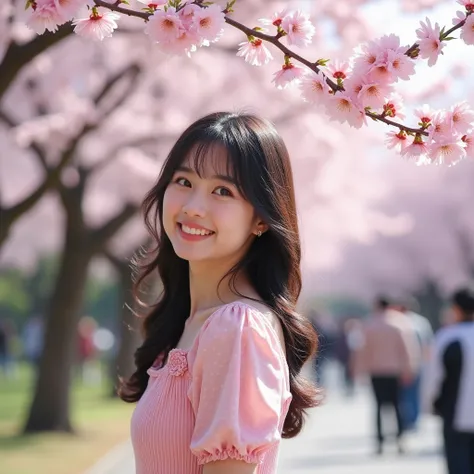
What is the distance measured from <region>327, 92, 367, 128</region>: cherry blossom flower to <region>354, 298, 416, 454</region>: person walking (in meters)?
9.86

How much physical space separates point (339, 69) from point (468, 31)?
41 cm

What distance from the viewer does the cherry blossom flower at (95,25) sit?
3588 mm

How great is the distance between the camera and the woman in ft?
9.16

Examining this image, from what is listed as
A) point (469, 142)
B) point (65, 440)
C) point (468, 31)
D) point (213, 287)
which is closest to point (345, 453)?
point (65, 440)

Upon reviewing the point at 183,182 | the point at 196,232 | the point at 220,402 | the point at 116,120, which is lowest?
the point at 220,402

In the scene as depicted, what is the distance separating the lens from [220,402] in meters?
2.77

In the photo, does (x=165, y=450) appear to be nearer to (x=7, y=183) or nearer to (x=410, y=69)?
(x=410, y=69)

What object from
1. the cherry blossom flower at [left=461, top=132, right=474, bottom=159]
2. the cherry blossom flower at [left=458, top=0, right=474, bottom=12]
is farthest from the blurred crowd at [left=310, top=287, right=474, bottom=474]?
the cherry blossom flower at [left=458, top=0, right=474, bottom=12]

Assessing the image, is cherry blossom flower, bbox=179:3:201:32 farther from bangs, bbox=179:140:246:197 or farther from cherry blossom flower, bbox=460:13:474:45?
cherry blossom flower, bbox=460:13:474:45

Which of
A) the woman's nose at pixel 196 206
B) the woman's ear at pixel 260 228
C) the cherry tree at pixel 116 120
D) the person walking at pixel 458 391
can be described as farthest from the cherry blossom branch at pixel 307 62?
the cherry tree at pixel 116 120

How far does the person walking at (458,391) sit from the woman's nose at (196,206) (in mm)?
5473

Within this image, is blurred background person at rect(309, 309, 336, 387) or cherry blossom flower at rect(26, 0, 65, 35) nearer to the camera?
cherry blossom flower at rect(26, 0, 65, 35)

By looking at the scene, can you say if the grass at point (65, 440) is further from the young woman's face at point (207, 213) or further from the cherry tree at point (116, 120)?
the young woman's face at point (207, 213)

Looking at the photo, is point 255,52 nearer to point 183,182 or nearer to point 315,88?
point 315,88
